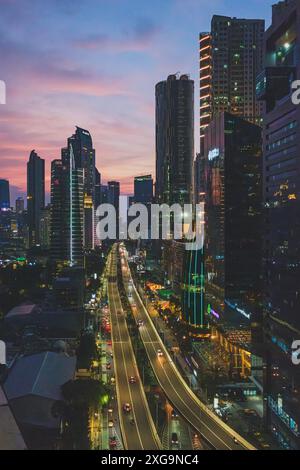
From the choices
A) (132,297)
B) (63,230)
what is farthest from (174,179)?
(132,297)

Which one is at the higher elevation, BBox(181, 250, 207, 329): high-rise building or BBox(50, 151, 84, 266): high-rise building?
BBox(50, 151, 84, 266): high-rise building

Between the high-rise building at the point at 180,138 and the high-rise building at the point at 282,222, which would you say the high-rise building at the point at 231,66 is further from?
the high-rise building at the point at 180,138

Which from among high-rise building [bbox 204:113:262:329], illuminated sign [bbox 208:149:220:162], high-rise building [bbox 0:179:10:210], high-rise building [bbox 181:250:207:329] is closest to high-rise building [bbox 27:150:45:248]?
high-rise building [bbox 0:179:10:210]

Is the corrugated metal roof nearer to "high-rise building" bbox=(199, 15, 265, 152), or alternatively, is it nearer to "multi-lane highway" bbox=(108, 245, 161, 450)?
"multi-lane highway" bbox=(108, 245, 161, 450)

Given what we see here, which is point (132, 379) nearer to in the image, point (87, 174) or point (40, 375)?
point (40, 375)

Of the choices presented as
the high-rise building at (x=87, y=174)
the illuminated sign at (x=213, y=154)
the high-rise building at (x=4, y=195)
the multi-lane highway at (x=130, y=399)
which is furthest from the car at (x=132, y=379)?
the high-rise building at (x=4, y=195)
